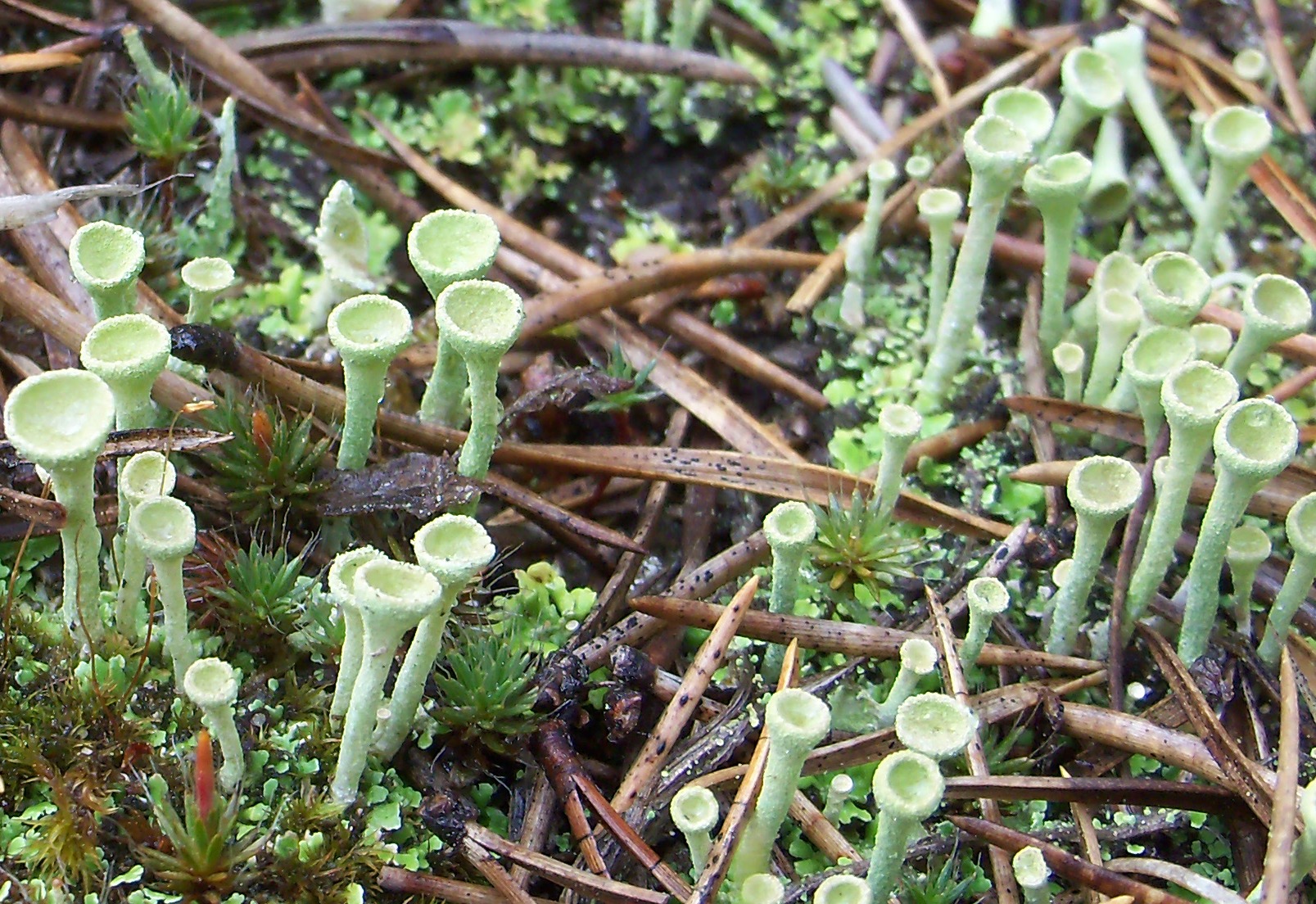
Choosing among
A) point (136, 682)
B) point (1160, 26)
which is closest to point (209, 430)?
point (136, 682)

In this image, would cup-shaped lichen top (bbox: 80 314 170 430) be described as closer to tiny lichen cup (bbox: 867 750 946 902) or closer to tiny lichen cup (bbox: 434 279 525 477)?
tiny lichen cup (bbox: 434 279 525 477)

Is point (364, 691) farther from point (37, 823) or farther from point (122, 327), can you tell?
point (122, 327)

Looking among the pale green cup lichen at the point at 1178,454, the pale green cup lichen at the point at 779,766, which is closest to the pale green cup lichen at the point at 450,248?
the pale green cup lichen at the point at 779,766

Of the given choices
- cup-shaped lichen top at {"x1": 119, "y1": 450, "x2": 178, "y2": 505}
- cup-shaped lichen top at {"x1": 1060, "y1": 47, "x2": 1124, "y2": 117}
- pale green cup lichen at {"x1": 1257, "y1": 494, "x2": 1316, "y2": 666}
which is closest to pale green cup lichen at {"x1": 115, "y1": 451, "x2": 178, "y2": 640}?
cup-shaped lichen top at {"x1": 119, "y1": 450, "x2": 178, "y2": 505}

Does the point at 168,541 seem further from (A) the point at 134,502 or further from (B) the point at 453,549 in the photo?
(B) the point at 453,549

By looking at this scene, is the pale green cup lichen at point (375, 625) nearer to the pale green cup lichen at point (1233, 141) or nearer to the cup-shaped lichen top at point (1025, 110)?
the cup-shaped lichen top at point (1025, 110)

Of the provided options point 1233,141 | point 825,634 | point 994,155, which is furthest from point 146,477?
point 1233,141
